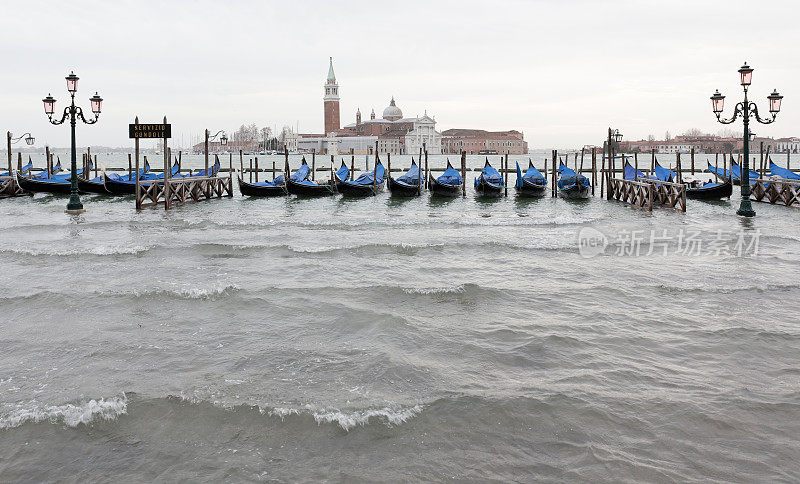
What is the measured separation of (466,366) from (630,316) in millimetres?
2123

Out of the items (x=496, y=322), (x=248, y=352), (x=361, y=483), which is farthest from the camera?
(x=496, y=322)

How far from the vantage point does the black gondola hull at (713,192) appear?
2066cm

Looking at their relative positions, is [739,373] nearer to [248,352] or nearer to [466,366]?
[466,366]

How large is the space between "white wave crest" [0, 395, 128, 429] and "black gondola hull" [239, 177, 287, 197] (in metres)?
19.9

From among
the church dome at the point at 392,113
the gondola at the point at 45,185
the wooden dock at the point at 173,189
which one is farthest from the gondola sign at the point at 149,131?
A: the church dome at the point at 392,113

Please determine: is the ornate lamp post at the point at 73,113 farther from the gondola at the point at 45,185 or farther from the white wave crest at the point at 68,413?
the white wave crest at the point at 68,413

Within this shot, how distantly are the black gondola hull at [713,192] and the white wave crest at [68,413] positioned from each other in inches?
822

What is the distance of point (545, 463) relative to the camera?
320 cm

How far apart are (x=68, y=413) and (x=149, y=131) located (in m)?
14.1

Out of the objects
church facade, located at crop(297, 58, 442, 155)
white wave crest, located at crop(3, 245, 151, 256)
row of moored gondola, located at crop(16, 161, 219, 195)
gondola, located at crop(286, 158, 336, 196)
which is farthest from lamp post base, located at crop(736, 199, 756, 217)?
church facade, located at crop(297, 58, 442, 155)

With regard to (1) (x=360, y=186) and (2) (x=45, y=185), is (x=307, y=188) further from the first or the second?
(2) (x=45, y=185)

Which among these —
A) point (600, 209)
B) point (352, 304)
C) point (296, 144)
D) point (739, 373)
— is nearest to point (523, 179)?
point (600, 209)

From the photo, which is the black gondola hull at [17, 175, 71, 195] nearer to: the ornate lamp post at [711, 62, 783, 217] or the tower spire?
the ornate lamp post at [711, 62, 783, 217]

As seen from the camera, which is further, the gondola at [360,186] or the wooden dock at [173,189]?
the gondola at [360,186]
